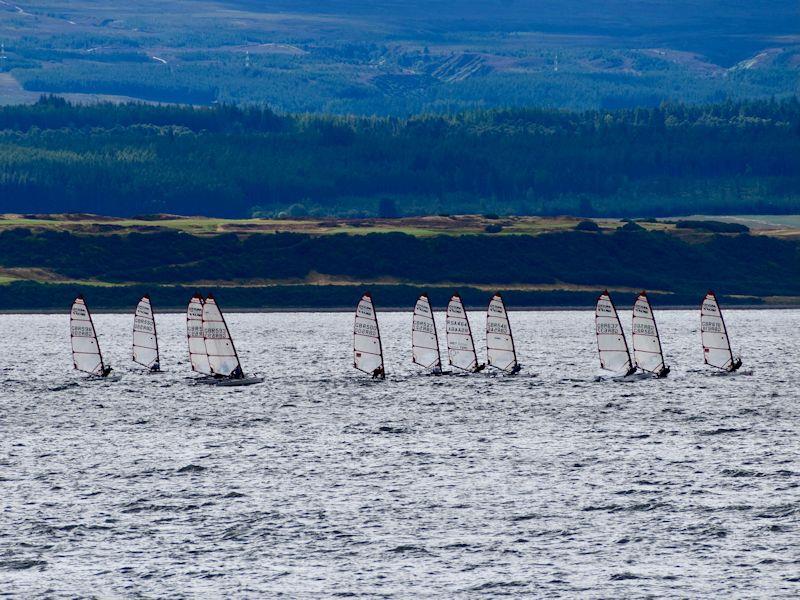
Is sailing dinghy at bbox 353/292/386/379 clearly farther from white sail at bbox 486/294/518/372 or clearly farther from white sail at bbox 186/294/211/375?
white sail at bbox 186/294/211/375

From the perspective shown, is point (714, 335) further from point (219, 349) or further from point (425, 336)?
point (219, 349)

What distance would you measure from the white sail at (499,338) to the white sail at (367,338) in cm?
1022

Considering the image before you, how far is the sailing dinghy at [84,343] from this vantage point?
158 metres

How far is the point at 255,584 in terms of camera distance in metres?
77.0

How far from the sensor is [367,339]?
15300cm

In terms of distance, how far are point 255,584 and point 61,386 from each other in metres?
95.5

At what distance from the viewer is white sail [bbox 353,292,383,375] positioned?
14950 centimetres

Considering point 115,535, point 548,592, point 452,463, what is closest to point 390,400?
point 452,463

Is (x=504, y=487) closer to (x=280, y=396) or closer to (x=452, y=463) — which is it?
(x=452, y=463)

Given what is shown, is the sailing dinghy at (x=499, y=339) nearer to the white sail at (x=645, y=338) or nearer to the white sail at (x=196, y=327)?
the white sail at (x=645, y=338)

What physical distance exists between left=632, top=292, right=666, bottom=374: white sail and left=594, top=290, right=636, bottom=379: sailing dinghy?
3.99 ft

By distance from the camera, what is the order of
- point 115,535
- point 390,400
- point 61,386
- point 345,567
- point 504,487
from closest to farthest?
point 345,567, point 115,535, point 504,487, point 390,400, point 61,386

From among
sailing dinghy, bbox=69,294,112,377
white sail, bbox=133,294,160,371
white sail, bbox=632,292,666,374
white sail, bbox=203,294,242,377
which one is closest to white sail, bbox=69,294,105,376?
sailing dinghy, bbox=69,294,112,377

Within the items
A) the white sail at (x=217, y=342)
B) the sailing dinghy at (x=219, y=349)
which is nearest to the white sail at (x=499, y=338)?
the sailing dinghy at (x=219, y=349)
